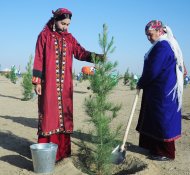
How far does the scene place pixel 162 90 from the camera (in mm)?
5410

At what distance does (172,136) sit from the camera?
5453mm

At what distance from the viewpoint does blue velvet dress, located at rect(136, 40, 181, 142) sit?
5344mm

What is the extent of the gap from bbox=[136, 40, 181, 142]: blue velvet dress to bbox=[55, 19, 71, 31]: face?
128 cm

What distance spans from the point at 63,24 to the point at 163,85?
1657mm

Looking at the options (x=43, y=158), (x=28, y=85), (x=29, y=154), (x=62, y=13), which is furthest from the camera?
(x=28, y=85)

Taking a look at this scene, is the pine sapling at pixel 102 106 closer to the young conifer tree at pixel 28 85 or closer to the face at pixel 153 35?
the face at pixel 153 35

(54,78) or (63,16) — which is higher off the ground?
(63,16)

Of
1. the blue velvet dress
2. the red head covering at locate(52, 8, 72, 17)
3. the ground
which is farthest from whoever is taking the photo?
the blue velvet dress

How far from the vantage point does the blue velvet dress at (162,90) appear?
534 centimetres

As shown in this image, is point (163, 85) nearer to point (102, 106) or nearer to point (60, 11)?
point (102, 106)

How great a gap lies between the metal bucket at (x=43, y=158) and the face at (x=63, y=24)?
1.63m

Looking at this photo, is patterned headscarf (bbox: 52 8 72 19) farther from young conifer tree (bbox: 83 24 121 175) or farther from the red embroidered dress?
young conifer tree (bbox: 83 24 121 175)

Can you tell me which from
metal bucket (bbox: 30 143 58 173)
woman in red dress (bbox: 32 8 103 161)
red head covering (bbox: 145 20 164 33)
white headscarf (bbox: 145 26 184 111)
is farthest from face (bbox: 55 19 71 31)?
metal bucket (bbox: 30 143 58 173)

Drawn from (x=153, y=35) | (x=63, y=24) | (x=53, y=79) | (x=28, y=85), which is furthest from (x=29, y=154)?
(x=28, y=85)
